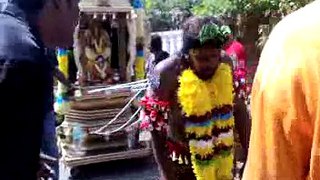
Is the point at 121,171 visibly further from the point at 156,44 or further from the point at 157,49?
the point at 156,44

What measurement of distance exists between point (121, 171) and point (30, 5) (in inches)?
242

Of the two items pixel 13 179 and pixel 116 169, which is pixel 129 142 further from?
pixel 13 179

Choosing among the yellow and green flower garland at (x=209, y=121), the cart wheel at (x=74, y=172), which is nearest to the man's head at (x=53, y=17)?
the yellow and green flower garland at (x=209, y=121)

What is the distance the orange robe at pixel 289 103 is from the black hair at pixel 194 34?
8.40 feet

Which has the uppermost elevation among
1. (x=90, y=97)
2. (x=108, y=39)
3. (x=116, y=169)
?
(x=108, y=39)

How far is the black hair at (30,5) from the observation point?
2334mm

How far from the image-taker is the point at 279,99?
3.82 feet

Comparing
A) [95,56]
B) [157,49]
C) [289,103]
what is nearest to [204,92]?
[289,103]

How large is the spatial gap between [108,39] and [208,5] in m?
7.89

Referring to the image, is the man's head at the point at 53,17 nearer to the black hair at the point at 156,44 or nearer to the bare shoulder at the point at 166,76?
the bare shoulder at the point at 166,76

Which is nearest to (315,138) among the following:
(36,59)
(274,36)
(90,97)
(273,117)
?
(273,117)

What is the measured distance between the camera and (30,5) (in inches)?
92.7

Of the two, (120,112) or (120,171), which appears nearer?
(120,112)

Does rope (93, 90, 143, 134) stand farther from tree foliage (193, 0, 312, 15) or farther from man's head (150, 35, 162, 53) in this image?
tree foliage (193, 0, 312, 15)
